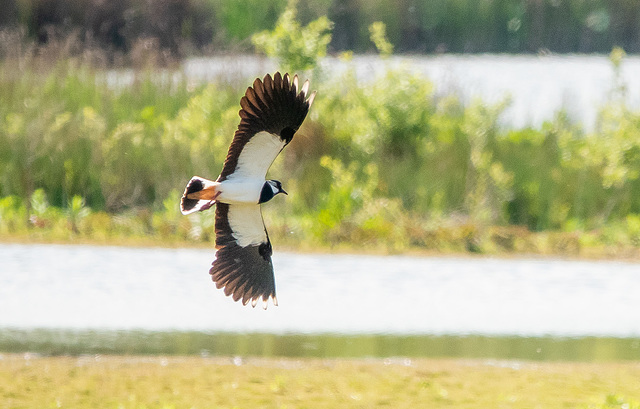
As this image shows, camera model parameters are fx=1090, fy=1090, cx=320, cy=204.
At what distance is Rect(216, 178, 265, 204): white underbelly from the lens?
455 cm

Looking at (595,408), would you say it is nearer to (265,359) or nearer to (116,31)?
(265,359)

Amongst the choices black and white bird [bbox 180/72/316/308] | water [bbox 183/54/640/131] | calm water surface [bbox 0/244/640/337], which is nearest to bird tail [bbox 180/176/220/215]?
black and white bird [bbox 180/72/316/308]

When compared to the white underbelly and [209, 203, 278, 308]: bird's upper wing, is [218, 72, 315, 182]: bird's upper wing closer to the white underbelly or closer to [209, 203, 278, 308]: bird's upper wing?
the white underbelly

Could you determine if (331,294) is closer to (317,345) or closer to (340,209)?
(317,345)

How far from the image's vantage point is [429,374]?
21.9ft

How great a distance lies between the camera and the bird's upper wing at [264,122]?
4418 millimetres

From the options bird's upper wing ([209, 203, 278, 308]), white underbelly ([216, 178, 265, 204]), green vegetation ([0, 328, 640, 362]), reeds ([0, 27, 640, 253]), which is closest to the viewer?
white underbelly ([216, 178, 265, 204])

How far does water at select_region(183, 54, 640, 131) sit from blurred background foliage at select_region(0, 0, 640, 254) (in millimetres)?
Result: 358

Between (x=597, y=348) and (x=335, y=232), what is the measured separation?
3.46 metres

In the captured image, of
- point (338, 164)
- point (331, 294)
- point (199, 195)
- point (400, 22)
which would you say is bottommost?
point (331, 294)

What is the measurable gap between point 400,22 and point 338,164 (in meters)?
6.13

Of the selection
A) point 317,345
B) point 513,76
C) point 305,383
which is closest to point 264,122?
point 305,383

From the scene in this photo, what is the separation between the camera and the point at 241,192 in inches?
180

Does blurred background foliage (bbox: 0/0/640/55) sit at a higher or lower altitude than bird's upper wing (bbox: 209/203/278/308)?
higher
